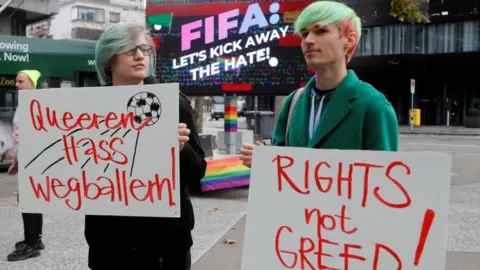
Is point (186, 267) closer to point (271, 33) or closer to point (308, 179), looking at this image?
point (308, 179)

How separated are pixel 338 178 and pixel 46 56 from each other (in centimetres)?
1083

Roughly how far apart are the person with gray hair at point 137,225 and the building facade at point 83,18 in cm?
5586

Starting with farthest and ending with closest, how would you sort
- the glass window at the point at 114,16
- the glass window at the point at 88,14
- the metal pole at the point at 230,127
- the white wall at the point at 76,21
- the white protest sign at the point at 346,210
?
1. the glass window at the point at 114,16
2. the white wall at the point at 76,21
3. the glass window at the point at 88,14
4. the metal pole at the point at 230,127
5. the white protest sign at the point at 346,210

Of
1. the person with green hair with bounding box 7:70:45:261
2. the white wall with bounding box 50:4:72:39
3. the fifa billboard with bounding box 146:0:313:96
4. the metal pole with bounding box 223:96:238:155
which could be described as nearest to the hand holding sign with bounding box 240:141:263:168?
the person with green hair with bounding box 7:70:45:261

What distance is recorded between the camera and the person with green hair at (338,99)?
6.26 feet

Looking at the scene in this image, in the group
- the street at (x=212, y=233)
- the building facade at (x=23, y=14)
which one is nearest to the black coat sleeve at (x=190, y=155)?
the street at (x=212, y=233)

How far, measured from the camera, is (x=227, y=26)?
8.41m

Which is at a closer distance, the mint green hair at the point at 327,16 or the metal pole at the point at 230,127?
the mint green hair at the point at 327,16

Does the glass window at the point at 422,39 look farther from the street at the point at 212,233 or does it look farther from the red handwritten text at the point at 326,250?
the red handwritten text at the point at 326,250

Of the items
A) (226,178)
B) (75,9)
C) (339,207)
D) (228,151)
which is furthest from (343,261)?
(75,9)

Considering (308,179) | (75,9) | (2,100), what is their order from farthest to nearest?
(75,9)
(2,100)
(308,179)

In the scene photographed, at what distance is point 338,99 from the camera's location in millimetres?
1952

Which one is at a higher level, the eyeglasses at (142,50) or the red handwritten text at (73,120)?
the eyeglasses at (142,50)

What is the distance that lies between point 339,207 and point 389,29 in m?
30.7
